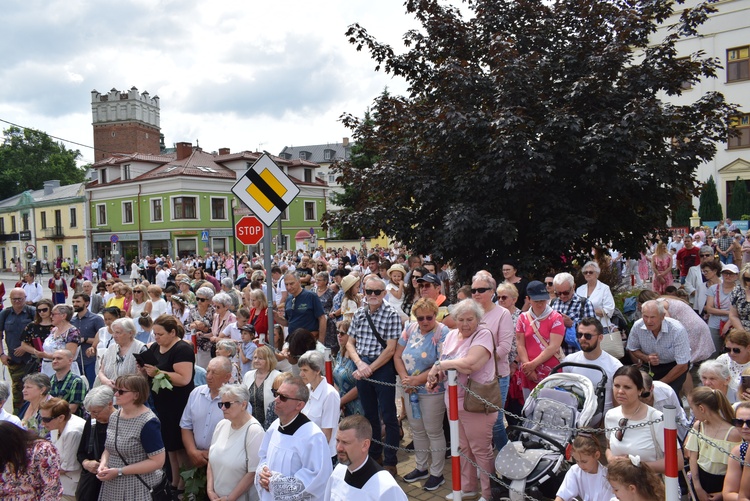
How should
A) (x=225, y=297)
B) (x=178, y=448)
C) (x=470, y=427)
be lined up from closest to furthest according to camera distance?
(x=470, y=427), (x=178, y=448), (x=225, y=297)

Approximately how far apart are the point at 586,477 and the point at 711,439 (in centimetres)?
103

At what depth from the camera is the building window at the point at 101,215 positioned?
181 ft

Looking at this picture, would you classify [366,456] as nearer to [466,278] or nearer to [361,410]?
[361,410]

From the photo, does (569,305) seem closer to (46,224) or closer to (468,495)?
(468,495)

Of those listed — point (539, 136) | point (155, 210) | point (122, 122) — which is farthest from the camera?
point (122, 122)

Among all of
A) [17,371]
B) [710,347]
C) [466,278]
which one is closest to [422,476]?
[710,347]

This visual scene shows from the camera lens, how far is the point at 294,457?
3.73 metres

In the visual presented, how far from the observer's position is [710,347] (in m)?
6.49

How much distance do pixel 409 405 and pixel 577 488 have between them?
6.66 ft

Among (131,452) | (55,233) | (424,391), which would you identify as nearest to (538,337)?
(424,391)

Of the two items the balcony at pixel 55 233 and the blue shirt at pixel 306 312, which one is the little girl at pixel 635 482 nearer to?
the blue shirt at pixel 306 312

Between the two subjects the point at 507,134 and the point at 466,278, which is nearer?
the point at 507,134

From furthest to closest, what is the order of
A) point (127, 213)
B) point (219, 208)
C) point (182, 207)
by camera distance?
point (127, 213) → point (219, 208) → point (182, 207)

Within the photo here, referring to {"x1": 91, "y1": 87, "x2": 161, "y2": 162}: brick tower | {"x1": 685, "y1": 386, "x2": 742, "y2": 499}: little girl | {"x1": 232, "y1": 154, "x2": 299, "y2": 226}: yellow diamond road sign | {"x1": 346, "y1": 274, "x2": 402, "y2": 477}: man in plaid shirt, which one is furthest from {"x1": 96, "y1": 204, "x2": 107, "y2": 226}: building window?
{"x1": 685, "y1": 386, "x2": 742, "y2": 499}: little girl
